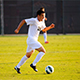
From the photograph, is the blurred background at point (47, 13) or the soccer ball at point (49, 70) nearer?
the soccer ball at point (49, 70)

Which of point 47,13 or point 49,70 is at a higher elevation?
point 47,13

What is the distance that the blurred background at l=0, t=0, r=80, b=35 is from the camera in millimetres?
24016

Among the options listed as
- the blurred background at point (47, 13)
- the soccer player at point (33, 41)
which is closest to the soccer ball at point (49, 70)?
the soccer player at point (33, 41)

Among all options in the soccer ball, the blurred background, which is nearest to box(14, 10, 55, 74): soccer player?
the soccer ball

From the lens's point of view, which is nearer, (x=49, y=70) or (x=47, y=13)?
(x=49, y=70)

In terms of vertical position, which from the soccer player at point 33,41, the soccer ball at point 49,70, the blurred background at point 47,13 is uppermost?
the blurred background at point 47,13

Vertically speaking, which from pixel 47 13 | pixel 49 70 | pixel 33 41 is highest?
Result: pixel 47 13

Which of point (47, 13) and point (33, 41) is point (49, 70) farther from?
point (47, 13)

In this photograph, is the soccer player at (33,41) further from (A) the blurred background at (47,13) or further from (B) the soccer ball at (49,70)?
(A) the blurred background at (47,13)

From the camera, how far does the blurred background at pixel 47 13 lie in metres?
24.0

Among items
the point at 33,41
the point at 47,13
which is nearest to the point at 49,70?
the point at 33,41

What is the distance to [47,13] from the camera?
24203 mm

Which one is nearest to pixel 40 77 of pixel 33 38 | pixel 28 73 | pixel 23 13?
pixel 28 73

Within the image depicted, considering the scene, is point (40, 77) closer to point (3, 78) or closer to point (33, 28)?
point (3, 78)
